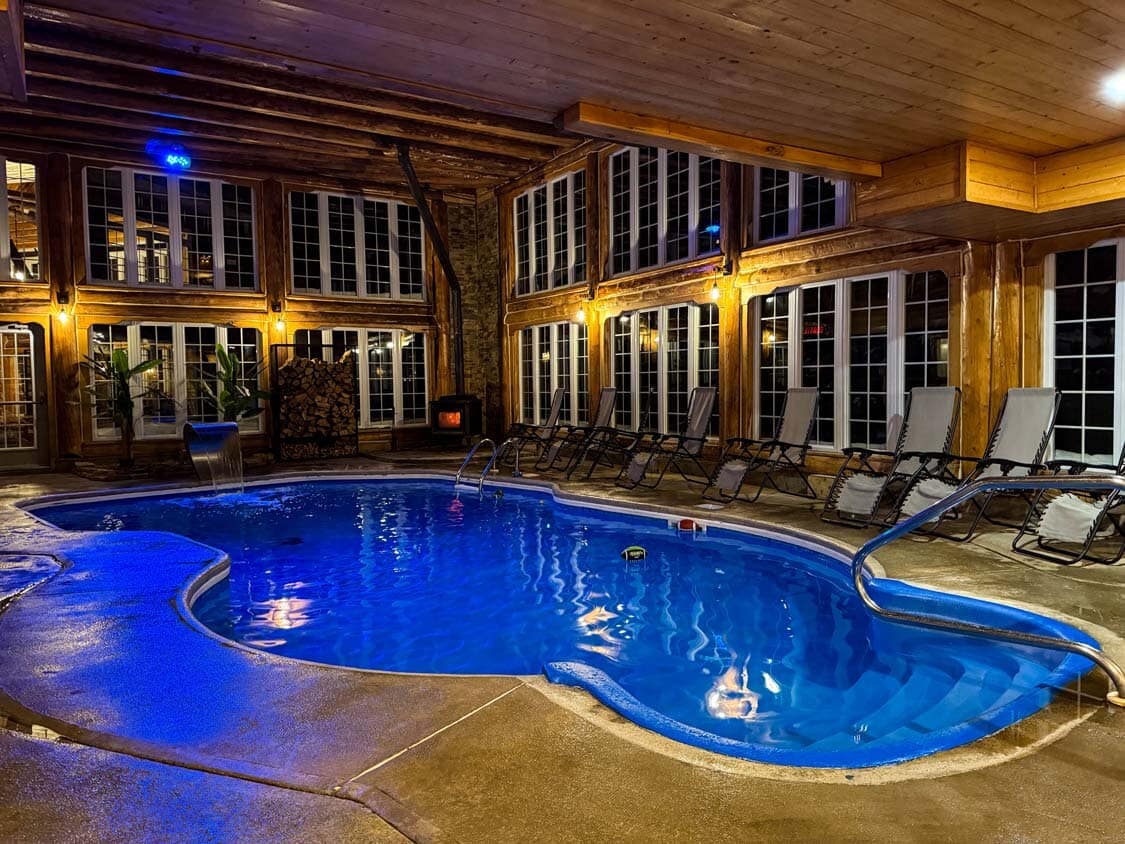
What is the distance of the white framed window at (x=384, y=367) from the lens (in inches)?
584

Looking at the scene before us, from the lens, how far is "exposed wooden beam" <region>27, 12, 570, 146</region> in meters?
7.92

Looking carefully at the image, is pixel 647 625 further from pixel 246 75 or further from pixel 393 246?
pixel 393 246

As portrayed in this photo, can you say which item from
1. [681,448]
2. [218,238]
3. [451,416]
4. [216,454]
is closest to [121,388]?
[216,454]

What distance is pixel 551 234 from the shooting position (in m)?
14.1

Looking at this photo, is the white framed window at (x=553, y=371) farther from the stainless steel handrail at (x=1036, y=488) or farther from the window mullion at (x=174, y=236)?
the stainless steel handrail at (x=1036, y=488)

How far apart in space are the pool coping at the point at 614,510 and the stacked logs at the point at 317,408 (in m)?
2.36

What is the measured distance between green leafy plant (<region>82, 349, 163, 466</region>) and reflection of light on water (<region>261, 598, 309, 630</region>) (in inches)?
317

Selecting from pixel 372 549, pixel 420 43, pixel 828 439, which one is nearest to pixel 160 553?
pixel 372 549

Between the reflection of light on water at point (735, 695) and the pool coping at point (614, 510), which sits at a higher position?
the pool coping at point (614, 510)

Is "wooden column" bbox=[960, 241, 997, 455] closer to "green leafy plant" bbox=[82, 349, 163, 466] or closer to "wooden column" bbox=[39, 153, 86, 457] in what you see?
"green leafy plant" bbox=[82, 349, 163, 466]

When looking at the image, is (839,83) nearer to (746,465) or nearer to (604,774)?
(604,774)

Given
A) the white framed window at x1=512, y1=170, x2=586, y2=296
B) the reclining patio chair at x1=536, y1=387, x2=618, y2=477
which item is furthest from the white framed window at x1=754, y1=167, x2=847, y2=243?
the white framed window at x1=512, y1=170, x2=586, y2=296

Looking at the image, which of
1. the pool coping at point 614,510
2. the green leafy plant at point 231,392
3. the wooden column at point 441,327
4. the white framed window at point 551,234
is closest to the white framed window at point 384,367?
the wooden column at point 441,327

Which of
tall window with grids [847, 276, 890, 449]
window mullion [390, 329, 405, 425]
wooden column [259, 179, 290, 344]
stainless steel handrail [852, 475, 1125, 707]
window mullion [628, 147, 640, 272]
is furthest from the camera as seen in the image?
window mullion [390, 329, 405, 425]
